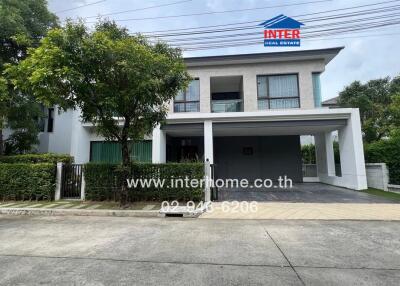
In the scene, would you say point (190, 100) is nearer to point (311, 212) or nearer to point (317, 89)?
point (317, 89)

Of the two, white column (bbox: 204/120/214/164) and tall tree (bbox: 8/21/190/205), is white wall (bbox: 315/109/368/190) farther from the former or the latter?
tall tree (bbox: 8/21/190/205)

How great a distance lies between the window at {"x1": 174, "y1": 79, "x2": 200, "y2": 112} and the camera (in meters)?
15.2

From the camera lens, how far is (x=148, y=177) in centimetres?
921

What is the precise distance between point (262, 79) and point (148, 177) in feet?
31.4

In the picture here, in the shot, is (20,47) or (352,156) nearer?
(20,47)

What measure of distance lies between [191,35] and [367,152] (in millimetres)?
10918

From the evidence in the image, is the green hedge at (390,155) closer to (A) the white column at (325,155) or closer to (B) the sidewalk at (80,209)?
(A) the white column at (325,155)

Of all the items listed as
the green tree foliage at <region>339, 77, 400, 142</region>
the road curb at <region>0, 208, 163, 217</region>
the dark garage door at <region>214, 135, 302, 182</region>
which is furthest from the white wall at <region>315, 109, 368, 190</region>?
the road curb at <region>0, 208, 163, 217</region>

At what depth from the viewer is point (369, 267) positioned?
11.9 feet

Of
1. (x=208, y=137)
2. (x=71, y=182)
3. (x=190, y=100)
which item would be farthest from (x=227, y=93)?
(x=71, y=182)

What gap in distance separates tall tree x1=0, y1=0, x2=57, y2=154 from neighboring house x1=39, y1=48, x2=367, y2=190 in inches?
86.6

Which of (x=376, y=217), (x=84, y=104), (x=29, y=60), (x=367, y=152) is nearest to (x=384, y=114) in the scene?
(x=367, y=152)

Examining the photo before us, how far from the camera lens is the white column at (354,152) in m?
11.7

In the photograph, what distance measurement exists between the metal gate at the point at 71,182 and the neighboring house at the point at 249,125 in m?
3.66
